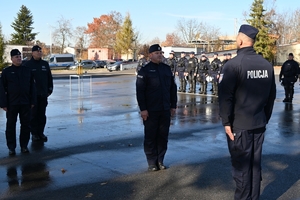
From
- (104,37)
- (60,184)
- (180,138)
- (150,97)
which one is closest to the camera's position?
(60,184)

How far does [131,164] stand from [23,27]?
87398 mm

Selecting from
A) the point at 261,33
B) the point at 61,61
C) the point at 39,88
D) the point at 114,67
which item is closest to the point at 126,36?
the point at 61,61

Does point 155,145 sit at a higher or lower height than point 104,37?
lower

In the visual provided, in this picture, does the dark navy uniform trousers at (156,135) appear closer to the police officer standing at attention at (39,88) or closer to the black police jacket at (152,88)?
the black police jacket at (152,88)

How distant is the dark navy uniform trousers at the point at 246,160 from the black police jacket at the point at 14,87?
4395 millimetres

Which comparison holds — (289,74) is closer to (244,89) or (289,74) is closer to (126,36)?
(244,89)

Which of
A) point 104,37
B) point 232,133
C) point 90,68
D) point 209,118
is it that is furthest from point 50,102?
point 104,37

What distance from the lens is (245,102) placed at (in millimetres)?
4422

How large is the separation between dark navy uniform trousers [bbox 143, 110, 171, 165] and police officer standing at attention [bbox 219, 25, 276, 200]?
2008 mm

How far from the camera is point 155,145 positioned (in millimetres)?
6500

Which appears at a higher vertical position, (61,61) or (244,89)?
(244,89)

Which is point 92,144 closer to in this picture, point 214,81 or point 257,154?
point 257,154

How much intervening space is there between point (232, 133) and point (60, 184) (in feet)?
8.50

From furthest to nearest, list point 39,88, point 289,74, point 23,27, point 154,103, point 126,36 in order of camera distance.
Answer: point 23,27
point 126,36
point 289,74
point 39,88
point 154,103
